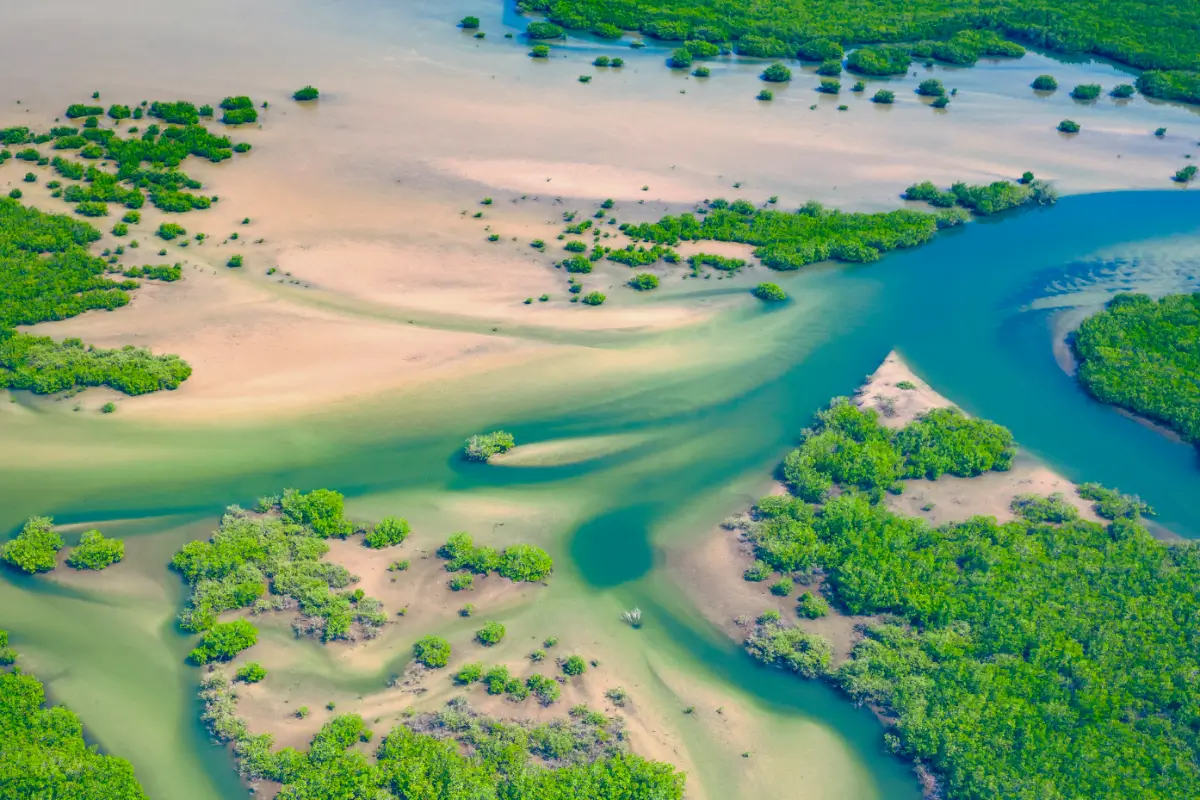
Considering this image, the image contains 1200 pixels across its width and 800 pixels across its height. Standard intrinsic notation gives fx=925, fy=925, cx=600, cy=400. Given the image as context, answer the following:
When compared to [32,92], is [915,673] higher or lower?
lower

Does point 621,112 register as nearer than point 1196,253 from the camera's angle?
No

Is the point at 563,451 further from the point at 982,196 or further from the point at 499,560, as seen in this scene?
the point at 982,196

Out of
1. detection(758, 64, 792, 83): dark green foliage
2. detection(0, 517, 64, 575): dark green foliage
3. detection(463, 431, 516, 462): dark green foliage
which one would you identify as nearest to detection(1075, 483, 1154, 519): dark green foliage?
detection(463, 431, 516, 462): dark green foliage

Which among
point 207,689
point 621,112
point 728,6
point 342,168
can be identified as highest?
point 728,6

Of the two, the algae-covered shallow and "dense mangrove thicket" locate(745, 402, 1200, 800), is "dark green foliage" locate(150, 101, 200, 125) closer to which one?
the algae-covered shallow

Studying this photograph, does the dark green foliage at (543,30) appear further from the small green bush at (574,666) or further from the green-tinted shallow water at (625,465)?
the small green bush at (574,666)

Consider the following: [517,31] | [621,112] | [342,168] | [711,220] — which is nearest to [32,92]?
[342,168]

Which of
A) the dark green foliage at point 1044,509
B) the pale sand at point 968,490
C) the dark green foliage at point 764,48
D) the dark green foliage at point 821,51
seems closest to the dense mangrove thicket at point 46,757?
the pale sand at point 968,490

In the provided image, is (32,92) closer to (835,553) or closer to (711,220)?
(711,220)
